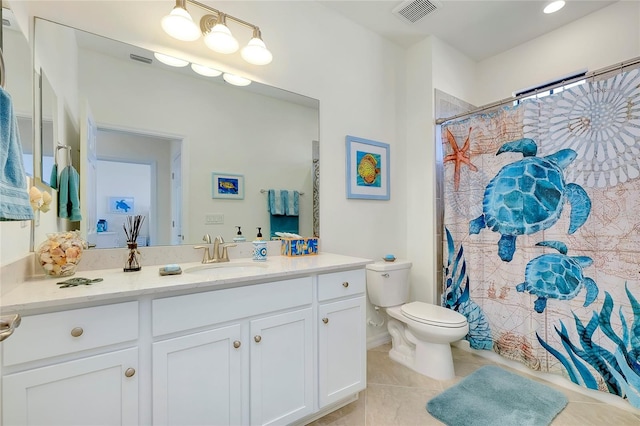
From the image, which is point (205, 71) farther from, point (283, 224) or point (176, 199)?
point (283, 224)

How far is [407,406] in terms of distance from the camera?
1648 millimetres

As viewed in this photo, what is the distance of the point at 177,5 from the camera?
4.70 feet

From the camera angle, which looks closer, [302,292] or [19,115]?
[19,115]

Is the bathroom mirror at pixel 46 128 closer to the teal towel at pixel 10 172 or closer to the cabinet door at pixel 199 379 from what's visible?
the teal towel at pixel 10 172

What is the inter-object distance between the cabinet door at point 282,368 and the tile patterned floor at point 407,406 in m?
0.27

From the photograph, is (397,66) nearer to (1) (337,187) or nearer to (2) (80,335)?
(1) (337,187)

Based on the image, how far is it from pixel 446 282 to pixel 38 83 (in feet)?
9.07

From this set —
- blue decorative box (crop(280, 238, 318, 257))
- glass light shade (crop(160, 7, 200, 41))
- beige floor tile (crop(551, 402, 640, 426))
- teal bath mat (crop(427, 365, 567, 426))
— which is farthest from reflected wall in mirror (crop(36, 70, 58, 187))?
beige floor tile (crop(551, 402, 640, 426))

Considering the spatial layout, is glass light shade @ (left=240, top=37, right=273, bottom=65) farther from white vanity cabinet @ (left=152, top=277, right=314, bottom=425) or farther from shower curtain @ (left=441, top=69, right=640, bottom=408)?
shower curtain @ (left=441, top=69, right=640, bottom=408)

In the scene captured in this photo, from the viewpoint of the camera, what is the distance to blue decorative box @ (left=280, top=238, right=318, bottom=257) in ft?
6.08

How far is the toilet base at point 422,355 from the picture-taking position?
193 cm

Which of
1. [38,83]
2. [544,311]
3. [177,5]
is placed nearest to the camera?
[38,83]

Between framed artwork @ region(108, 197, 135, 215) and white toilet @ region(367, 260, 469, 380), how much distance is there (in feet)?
5.36

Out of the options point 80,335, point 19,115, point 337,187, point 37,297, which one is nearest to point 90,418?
point 80,335
